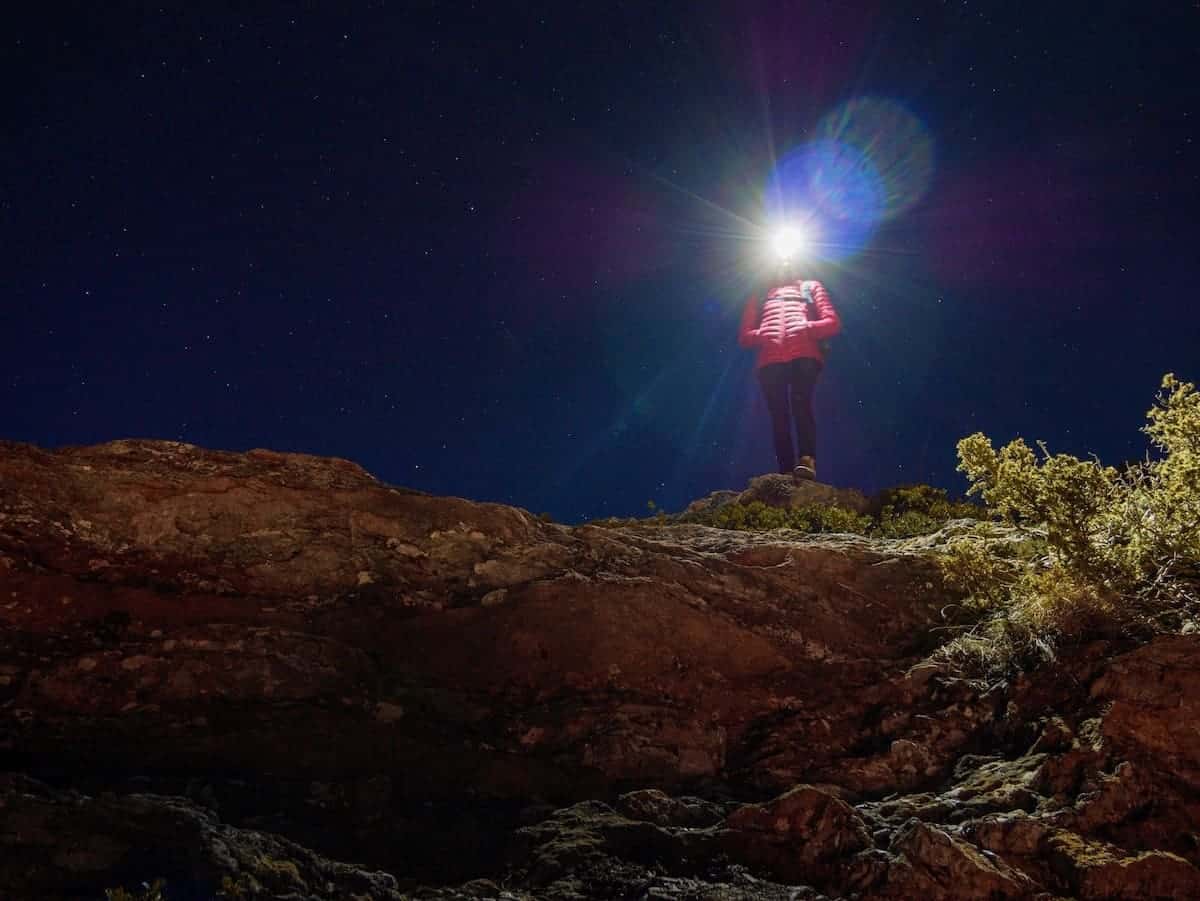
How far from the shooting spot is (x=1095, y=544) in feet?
20.4

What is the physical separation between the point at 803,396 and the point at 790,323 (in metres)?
2.09

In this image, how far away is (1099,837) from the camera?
4.06 m

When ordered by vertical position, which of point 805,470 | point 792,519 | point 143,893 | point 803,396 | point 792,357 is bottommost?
point 143,893

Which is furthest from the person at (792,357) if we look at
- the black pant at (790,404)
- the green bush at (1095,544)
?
the green bush at (1095,544)

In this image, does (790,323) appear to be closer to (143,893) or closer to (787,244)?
(787,244)

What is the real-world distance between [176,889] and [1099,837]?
5.04m

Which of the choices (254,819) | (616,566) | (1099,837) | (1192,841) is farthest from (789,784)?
(254,819)

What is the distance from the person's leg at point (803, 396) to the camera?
18406 millimetres

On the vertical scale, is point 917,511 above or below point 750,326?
below

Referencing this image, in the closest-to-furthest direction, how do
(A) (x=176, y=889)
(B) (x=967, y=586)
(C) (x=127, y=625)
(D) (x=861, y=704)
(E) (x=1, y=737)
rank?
1. (A) (x=176, y=889)
2. (E) (x=1, y=737)
3. (C) (x=127, y=625)
4. (D) (x=861, y=704)
5. (B) (x=967, y=586)

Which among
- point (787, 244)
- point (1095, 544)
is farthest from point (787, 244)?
point (1095, 544)

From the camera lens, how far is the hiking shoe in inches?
669

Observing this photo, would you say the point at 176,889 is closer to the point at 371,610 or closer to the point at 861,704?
the point at 371,610

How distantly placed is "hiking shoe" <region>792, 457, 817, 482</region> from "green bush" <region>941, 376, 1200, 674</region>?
9.64 m
